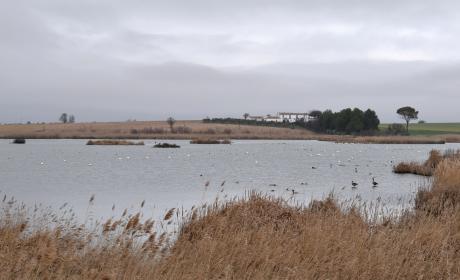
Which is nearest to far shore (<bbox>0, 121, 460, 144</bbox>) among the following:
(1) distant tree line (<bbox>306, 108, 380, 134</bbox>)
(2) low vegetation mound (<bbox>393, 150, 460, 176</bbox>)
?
(1) distant tree line (<bbox>306, 108, 380, 134</bbox>)

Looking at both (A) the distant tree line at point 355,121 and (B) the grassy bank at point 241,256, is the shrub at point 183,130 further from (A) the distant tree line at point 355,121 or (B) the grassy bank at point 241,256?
(B) the grassy bank at point 241,256

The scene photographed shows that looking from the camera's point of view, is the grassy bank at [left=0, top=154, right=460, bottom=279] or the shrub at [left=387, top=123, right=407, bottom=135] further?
the shrub at [left=387, top=123, right=407, bottom=135]

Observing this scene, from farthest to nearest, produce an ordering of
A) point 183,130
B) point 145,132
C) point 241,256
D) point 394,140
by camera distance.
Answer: point 183,130, point 145,132, point 394,140, point 241,256

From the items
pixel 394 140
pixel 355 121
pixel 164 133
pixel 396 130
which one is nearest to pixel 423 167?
pixel 394 140

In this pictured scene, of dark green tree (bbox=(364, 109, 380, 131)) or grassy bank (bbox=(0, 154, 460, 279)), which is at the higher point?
dark green tree (bbox=(364, 109, 380, 131))

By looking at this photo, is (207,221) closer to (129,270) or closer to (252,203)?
(252,203)

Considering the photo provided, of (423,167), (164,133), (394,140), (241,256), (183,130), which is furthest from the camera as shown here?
(164,133)

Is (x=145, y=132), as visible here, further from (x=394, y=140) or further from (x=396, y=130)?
(x=396, y=130)

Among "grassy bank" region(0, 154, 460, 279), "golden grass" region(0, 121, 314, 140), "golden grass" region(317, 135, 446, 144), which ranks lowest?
"golden grass" region(317, 135, 446, 144)

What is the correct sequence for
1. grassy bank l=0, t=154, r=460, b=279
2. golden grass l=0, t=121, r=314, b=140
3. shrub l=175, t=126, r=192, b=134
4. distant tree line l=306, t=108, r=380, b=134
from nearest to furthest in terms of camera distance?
grassy bank l=0, t=154, r=460, b=279, golden grass l=0, t=121, r=314, b=140, shrub l=175, t=126, r=192, b=134, distant tree line l=306, t=108, r=380, b=134

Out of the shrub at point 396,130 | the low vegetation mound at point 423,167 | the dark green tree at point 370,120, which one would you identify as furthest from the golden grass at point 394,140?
the low vegetation mound at point 423,167

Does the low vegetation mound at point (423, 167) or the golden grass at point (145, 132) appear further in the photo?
the golden grass at point (145, 132)

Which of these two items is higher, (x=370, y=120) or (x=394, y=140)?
(x=370, y=120)

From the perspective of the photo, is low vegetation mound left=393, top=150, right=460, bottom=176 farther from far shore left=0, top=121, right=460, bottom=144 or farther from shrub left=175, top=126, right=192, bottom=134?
shrub left=175, top=126, right=192, bottom=134
